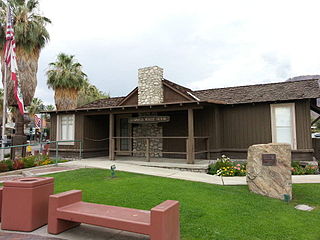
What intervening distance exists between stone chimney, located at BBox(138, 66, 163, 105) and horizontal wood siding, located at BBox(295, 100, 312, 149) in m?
6.40

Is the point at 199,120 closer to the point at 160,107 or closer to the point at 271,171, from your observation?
the point at 160,107

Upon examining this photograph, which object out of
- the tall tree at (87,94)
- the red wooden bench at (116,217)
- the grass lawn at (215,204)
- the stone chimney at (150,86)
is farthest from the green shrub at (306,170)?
the tall tree at (87,94)

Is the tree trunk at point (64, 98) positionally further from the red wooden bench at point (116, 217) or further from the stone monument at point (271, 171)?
the red wooden bench at point (116, 217)

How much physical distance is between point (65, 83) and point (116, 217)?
1929 centimetres

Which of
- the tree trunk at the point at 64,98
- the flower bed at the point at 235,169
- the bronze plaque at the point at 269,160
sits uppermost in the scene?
the tree trunk at the point at 64,98

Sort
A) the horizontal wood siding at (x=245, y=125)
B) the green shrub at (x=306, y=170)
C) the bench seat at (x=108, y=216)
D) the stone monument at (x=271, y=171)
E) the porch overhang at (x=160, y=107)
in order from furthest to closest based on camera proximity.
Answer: the horizontal wood siding at (x=245, y=125) < the porch overhang at (x=160, y=107) < the green shrub at (x=306, y=170) < the stone monument at (x=271, y=171) < the bench seat at (x=108, y=216)

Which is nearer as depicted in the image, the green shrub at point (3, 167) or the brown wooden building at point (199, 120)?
the green shrub at point (3, 167)

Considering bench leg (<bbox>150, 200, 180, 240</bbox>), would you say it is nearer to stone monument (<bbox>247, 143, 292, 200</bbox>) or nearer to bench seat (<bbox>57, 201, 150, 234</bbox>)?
bench seat (<bbox>57, 201, 150, 234</bbox>)

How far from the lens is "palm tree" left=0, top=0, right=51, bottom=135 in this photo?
16000 millimetres

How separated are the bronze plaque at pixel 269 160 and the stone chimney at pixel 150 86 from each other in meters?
7.26

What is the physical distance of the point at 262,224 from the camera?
4305 millimetres

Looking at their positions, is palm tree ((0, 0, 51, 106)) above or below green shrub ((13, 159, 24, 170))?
above

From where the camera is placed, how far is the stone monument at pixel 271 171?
6020 millimetres

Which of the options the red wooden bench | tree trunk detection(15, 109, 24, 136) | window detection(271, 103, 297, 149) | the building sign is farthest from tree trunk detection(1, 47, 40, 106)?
window detection(271, 103, 297, 149)
